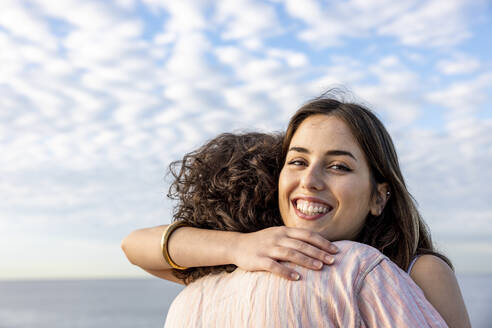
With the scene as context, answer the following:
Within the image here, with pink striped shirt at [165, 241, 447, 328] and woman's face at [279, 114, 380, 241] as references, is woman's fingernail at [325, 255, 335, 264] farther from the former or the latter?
woman's face at [279, 114, 380, 241]

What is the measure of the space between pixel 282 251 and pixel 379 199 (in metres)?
0.83

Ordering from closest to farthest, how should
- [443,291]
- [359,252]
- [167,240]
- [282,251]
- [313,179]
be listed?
[359,252], [282,251], [443,291], [313,179], [167,240]

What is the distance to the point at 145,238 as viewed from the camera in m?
2.75

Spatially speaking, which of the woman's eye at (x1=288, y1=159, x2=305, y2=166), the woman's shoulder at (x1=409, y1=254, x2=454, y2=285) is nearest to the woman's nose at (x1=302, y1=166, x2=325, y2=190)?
the woman's eye at (x1=288, y1=159, x2=305, y2=166)

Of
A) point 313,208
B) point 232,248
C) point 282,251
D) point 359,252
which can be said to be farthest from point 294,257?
point 313,208

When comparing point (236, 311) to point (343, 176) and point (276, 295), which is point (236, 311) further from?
point (343, 176)

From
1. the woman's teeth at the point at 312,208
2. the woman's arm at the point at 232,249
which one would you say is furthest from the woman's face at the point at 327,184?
the woman's arm at the point at 232,249

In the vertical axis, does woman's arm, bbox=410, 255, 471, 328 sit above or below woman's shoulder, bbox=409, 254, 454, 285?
below

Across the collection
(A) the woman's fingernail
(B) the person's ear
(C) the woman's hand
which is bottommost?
(A) the woman's fingernail

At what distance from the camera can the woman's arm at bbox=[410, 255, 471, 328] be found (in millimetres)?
2162

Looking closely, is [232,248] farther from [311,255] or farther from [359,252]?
[359,252]

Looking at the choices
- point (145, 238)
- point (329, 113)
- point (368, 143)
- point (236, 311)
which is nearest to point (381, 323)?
point (236, 311)

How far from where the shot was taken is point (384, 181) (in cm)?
267

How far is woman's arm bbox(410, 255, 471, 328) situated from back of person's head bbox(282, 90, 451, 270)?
0.18 m
